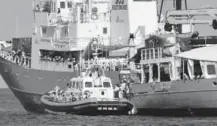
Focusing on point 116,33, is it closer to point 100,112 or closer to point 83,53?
point 83,53

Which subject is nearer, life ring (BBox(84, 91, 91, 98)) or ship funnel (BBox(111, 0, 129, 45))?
life ring (BBox(84, 91, 91, 98))

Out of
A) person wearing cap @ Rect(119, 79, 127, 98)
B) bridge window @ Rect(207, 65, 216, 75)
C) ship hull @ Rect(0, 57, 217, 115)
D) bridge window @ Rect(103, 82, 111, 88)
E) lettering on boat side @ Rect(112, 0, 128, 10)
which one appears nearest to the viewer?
ship hull @ Rect(0, 57, 217, 115)

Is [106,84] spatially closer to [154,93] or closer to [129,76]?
[129,76]

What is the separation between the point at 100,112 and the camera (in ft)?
214

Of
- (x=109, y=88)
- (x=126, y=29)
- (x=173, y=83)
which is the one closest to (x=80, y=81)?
(x=109, y=88)

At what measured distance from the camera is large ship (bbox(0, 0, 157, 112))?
254ft

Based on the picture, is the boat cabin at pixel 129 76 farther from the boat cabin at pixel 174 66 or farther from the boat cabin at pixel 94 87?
the boat cabin at pixel 94 87

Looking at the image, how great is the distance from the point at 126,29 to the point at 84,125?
20433 millimetres

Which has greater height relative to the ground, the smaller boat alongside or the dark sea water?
the smaller boat alongside

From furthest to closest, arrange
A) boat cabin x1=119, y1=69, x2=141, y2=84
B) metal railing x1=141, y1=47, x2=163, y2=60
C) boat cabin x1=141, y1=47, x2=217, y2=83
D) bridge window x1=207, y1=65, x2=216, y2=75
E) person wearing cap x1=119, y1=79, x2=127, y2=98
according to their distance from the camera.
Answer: boat cabin x1=119, y1=69, x2=141, y2=84 < metal railing x1=141, y1=47, x2=163, y2=60 < person wearing cap x1=119, y1=79, x2=127, y2=98 < boat cabin x1=141, y1=47, x2=217, y2=83 < bridge window x1=207, y1=65, x2=216, y2=75

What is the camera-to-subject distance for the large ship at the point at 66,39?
254 feet

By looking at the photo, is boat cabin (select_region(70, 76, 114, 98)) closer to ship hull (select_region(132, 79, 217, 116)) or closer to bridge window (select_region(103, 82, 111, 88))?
bridge window (select_region(103, 82, 111, 88))

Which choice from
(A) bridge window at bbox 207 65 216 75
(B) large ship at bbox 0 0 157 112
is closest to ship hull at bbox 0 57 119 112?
(B) large ship at bbox 0 0 157 112

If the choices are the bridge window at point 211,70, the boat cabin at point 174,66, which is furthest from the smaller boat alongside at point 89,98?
the bridge window at point 211,70
